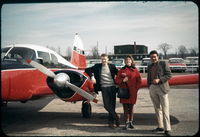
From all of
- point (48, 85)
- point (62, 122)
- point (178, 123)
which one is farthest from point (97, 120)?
point (178, 123)

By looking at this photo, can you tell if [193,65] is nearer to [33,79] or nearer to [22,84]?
[33,79]

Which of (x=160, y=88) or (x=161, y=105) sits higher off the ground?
(x=160, y=88)

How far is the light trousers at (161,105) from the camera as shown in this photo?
5059 millimetres

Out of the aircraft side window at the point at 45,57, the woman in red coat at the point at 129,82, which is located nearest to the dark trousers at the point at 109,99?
the woman in red coat at the point at 129,82

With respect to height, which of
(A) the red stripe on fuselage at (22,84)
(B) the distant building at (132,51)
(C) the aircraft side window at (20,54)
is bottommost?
(A) the red stripe on fuselage at (22,84)

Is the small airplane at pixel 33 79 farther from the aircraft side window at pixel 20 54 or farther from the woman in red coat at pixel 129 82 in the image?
the woman in red coat at pixel 129 82

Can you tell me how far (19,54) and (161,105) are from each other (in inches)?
→ 162

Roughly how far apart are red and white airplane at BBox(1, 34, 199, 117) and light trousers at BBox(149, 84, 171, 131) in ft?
5.15

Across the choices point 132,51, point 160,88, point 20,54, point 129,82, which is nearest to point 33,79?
point 20,54

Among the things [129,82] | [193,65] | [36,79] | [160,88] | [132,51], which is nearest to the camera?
[160,88]

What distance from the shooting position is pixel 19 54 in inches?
241

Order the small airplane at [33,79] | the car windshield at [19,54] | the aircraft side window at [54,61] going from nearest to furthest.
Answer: the small airplane at [33,79] < the car windshield at [19,54] < the aircraft side window at [54,61]

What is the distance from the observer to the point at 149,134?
5102mm

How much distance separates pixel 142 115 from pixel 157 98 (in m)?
2.33
